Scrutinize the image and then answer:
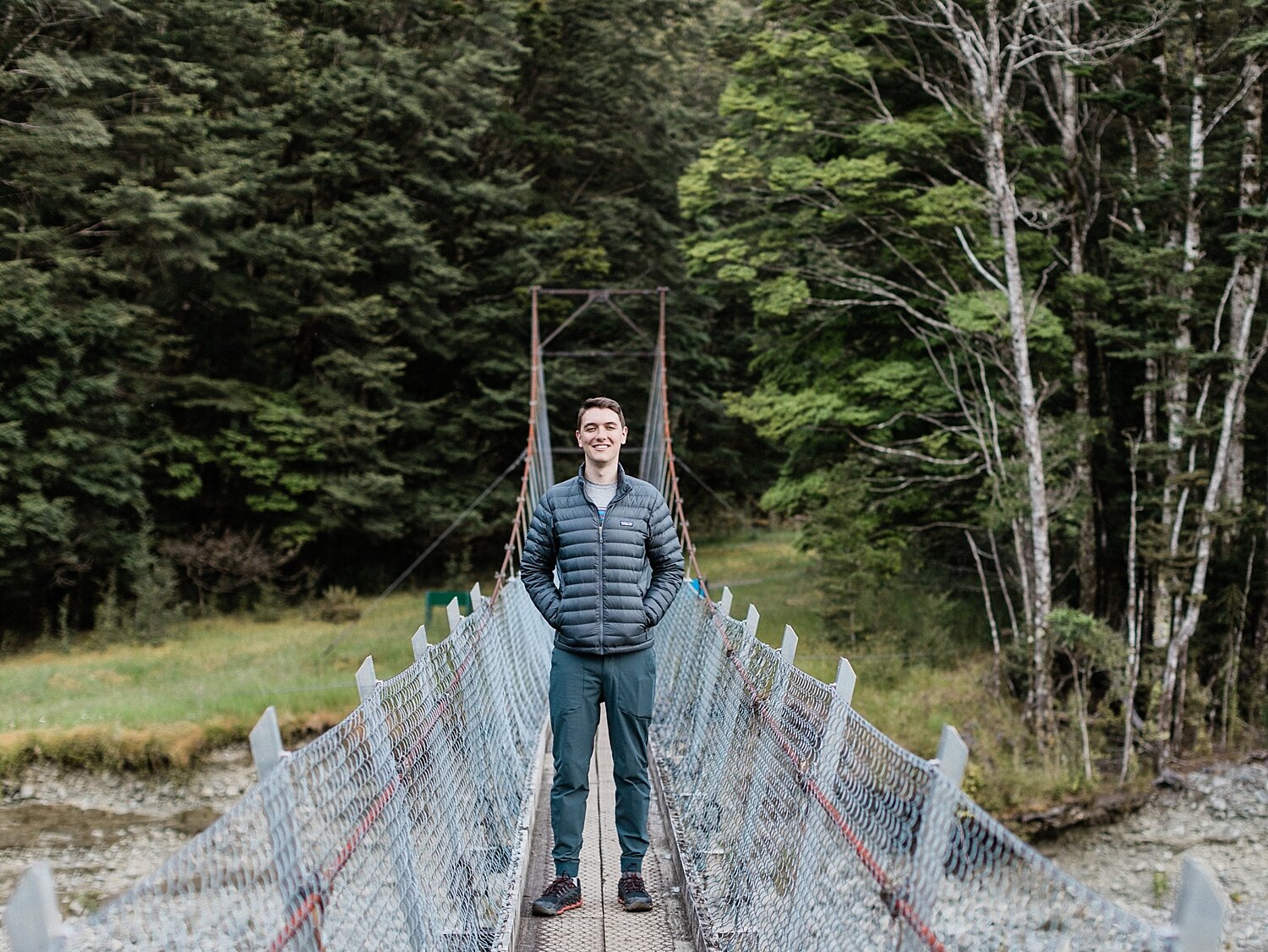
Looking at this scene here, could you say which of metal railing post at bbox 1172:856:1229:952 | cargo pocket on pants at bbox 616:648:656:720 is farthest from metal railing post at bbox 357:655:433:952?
metal railing post at bbox 1172:856:1229:952

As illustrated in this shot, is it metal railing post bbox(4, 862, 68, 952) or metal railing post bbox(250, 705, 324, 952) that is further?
metal railing post bbox(250, 705, 324, 952)

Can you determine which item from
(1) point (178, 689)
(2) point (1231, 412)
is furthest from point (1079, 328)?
(1) point (178, 689)

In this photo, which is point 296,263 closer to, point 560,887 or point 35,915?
point 560,887

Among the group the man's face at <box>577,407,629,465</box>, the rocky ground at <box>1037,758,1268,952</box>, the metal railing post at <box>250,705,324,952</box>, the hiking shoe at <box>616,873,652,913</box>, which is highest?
the man's face at <box>577,407,629,465</box>

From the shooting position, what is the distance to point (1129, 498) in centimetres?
1073

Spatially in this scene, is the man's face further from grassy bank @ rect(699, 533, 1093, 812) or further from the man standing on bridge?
grassy bank @ rect(699, 533, 1093, 812)

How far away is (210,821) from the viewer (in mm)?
9086

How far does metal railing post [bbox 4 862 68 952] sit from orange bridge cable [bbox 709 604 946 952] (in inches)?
40.4

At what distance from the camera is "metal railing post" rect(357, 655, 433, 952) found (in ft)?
6.44

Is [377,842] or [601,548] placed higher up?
[601,548]

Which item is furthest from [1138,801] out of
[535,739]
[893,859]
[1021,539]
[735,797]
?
[893,859]

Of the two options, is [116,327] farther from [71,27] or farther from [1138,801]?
[1138,801]

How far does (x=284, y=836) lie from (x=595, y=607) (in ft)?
4.38

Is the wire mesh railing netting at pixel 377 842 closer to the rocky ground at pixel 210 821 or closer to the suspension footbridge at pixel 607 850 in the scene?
the suspension footbridge at pixel 607 850
